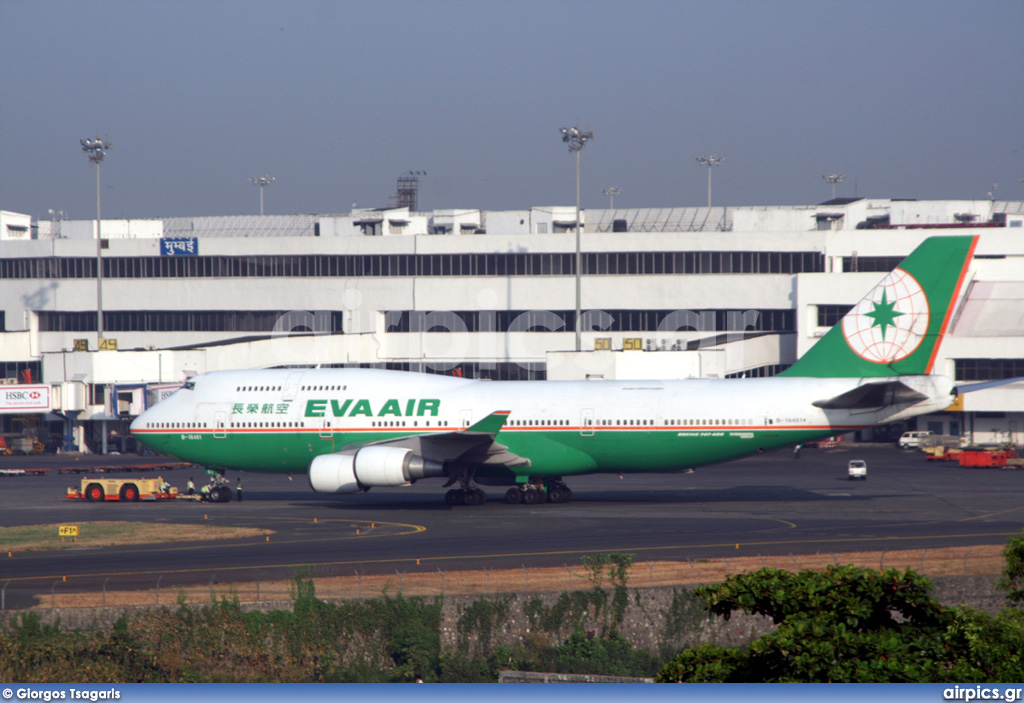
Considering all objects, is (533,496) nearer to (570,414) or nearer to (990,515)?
(570,414)

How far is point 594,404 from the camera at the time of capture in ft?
142

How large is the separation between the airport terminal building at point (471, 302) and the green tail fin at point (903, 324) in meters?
24.6

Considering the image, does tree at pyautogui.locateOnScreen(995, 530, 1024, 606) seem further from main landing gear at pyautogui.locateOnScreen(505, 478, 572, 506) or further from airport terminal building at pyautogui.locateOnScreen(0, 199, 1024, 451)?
airport terminal building at pyautogui.locateOnScreen(0, 199, 1024, 451)

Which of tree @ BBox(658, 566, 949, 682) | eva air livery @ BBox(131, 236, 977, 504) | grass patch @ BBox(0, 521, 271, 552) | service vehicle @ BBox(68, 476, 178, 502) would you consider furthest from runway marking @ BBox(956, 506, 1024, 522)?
service vehicle @ BBox(68, 476, 178, 502)

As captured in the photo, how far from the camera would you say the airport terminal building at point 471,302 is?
240 ft

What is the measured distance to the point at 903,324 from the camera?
139 ft

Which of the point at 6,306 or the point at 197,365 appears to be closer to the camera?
the point at 197,365

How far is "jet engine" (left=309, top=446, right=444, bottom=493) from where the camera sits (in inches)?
1657

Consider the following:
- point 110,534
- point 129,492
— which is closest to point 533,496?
point 110,534

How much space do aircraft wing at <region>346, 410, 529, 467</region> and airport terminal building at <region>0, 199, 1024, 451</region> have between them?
23663mm

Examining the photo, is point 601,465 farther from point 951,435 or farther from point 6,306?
point 6,306

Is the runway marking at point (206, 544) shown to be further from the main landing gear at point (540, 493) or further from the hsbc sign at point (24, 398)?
the hsbc sign at point (24, 398)

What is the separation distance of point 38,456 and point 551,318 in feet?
126

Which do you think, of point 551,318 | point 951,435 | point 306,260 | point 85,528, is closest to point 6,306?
point 306,260
